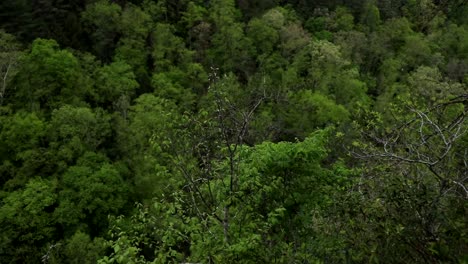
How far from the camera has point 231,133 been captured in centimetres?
920

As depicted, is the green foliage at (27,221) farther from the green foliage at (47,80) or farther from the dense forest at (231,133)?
the green foliage at (47,80)

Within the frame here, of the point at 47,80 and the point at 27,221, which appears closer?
the point at 27,221

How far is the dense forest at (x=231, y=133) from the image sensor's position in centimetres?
510

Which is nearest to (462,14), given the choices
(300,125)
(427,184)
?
(300,125)

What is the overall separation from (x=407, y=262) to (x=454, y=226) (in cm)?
52

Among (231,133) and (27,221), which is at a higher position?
(231,133)

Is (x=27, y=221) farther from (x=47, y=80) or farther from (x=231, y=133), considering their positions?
(x=231, y=133)

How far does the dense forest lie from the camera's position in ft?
16.7

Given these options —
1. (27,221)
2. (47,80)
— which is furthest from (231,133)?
(47,80)

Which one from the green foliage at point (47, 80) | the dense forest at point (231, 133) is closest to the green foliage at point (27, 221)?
the dense forest at point (231, 133)

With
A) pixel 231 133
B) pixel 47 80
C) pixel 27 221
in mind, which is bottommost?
pixel 27 221

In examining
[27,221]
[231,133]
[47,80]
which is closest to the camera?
[231,133]

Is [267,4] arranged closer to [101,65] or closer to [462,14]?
[101,65]

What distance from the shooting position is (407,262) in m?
4.18
